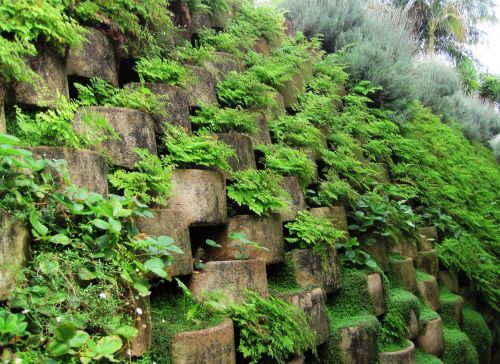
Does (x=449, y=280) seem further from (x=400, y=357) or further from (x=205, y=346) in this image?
(x=205, y=346)

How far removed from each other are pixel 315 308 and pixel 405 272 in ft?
6.41

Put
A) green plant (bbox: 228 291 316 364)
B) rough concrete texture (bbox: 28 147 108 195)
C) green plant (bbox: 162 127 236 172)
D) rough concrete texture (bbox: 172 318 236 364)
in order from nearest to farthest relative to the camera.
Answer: rough concrete texture (bbox: 28 147 108 195)
rough concrete texture (bbox: 172 318 236 364)
green plant (bbox: 228 291 316 364)
green plant (bbox: 162 127 236 172)

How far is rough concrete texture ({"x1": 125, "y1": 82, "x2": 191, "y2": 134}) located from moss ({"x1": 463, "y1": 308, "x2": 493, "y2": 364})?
4300 millimetres

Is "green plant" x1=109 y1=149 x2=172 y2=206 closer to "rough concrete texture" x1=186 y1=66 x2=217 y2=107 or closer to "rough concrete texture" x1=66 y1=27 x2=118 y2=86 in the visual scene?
"rough concrete texture" x1=66 y1=27 x2=118 y2=86

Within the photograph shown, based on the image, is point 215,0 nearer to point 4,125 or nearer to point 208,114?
point 208,114

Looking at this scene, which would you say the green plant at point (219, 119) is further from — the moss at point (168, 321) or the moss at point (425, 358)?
the moss at point (425, 358)

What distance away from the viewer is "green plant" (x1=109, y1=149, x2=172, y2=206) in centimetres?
287

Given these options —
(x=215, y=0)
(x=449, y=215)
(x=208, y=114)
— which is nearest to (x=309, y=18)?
(x=215, y=0)

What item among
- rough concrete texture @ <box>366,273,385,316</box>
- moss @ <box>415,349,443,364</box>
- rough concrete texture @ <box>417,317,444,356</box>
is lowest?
moss @ <box>415,349,443,364</box>

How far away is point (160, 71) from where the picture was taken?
3564 mm

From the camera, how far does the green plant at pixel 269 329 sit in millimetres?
2902

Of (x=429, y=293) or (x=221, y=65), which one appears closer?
(x=221, y=65)

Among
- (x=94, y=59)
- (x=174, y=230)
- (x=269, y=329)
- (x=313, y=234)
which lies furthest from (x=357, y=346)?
(x=94, y=59)

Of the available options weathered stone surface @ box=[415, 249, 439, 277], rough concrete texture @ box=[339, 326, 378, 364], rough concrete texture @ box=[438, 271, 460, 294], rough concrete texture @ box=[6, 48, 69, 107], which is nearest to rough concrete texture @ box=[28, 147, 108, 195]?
rough concrete texture @ box=[6, 48, 69, 107]
